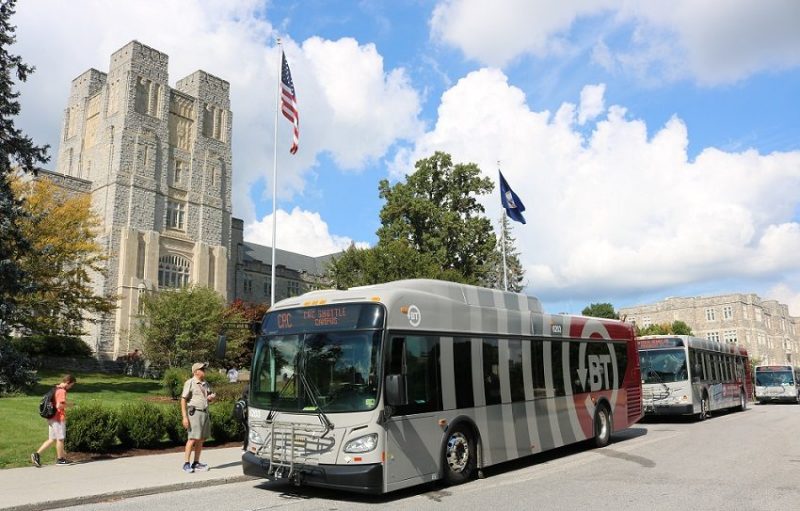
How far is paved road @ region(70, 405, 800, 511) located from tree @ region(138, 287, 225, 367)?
26.5 meters

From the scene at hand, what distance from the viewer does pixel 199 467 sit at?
35.2 ft

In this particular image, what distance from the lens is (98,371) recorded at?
42938 mm

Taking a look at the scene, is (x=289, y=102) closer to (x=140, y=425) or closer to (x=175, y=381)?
(x=175, y=381)

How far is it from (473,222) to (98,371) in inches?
1142

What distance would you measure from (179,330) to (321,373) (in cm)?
2923

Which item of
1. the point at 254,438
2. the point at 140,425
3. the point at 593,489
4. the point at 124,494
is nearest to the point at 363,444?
the point at 254,438

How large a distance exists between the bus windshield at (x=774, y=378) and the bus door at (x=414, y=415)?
125 ft

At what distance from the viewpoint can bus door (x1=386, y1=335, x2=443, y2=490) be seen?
822cm

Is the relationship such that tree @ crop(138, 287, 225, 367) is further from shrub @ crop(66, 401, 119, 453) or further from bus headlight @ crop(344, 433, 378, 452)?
bus headlight @ crop(344, 433, 378, 452)

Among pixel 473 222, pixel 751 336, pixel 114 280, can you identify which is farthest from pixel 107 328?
pixel 751 336

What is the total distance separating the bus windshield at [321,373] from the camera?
8.15m

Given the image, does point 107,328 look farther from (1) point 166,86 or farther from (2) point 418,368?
(2) point 418,368

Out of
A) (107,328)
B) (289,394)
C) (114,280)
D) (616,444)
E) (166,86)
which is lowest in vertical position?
(616,444)

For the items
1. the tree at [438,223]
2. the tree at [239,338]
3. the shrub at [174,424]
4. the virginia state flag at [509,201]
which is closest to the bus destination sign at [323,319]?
the shrub at [174,424]
